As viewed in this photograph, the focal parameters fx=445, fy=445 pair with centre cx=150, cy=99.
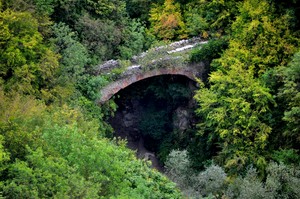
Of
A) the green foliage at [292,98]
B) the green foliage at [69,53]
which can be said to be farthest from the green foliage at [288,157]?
the green foliage at [69,53]

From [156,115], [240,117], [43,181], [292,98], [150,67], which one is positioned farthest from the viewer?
[156,115]

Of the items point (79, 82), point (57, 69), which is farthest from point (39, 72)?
point (79, 82)

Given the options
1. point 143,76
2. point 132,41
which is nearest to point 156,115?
point 143,76

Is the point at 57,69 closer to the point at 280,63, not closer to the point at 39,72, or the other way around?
the point at 39,72

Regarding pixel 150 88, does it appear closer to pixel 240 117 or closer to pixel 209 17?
pixel 209 17

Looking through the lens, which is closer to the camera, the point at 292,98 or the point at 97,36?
the point at 292,98

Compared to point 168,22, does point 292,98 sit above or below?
below

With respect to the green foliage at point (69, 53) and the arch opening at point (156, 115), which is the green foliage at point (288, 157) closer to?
the arch opening at point (156, 115)
